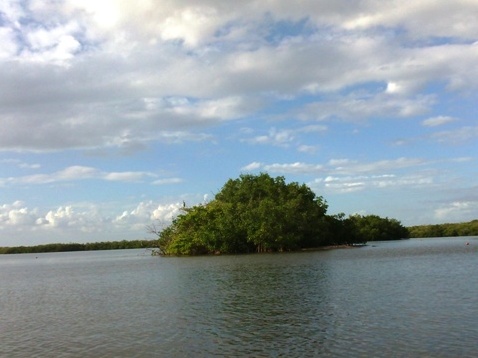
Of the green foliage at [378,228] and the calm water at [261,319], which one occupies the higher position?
the green foliage at [378,228]

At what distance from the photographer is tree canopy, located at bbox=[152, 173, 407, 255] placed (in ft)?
298

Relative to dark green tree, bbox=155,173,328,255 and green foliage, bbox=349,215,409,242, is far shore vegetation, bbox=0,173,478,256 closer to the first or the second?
dark green tree, bbox=155,173,328,255

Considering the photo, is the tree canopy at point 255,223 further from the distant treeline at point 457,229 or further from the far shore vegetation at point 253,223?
the distant treeline at point 457,229

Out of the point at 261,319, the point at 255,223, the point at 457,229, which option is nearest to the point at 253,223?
the point at 255,223

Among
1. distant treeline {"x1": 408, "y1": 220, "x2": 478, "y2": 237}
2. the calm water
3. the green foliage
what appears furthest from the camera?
distant treeline {"x1": 408, "y1": 220, "x2": 478, "y2": 237}

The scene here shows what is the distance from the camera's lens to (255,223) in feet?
299

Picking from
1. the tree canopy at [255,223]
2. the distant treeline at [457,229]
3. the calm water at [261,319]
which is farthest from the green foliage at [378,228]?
the calm water at [261,319]

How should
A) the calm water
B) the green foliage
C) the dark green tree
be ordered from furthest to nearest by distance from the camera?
the green foliage < the dark green tree < the calm water

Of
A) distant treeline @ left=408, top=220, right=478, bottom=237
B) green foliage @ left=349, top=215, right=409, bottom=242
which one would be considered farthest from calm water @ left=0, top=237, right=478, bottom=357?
distant treeline @ left=408, top=220, right=478, bottom=237

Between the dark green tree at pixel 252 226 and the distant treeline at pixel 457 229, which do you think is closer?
the dark green tree at pixel 252 226

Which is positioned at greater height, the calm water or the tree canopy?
the tree canopy

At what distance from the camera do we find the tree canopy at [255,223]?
90.9 meters

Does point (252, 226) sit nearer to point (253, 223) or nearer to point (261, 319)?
point (253, 223)

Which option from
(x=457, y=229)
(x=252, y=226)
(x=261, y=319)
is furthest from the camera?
(x=457, y=229)
